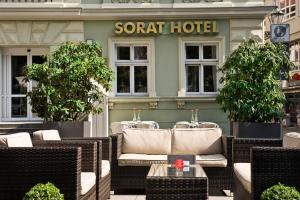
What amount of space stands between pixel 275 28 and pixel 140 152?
6.69 metres

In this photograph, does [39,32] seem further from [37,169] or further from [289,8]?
[289,8]

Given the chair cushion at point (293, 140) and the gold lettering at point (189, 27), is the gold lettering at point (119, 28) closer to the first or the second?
the gold lettering at point (189, 27)

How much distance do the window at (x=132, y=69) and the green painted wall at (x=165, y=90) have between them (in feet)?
1.39

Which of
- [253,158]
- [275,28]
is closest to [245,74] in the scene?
[275,28]

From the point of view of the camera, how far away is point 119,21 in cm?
1502

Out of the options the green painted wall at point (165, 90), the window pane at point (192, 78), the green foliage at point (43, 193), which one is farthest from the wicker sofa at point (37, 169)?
the window pane at point (192, 78)

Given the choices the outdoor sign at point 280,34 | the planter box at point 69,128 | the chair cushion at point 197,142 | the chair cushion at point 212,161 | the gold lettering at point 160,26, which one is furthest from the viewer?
the gold lettering at point 160,26

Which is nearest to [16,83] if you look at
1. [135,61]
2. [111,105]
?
[111,105]

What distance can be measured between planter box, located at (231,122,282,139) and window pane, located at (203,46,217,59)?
633 cm

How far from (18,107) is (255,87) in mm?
→ 8699

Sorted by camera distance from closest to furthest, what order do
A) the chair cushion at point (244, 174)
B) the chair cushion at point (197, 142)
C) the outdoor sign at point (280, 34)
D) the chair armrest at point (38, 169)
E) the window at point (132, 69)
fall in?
the chair armrest at point (38, 169) → the chair cushion at point (244, 174) → the chair cushion at point (197, 142) → the outdoor sign at point (280, 34) → the window at point (132, 69)

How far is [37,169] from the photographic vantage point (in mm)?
4730

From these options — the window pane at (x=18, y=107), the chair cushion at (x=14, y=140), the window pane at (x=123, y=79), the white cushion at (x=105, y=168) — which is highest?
the window pane at (x=123, y=79)

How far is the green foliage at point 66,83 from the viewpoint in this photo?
10.2m
